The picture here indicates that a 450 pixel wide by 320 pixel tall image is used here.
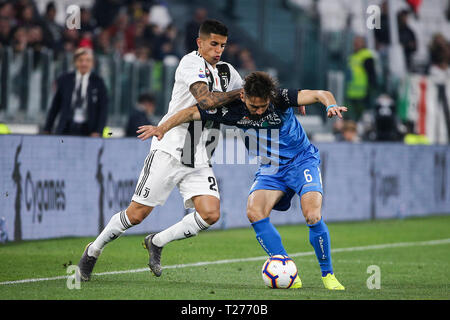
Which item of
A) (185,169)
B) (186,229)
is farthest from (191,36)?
(186,229)

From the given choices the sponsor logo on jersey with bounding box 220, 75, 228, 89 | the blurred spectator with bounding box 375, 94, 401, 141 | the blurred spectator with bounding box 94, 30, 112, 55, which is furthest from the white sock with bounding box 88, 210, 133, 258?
the blurred spectator with bounding box 375, 94, 401, 141

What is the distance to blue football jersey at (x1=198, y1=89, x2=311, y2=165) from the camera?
7.77 m

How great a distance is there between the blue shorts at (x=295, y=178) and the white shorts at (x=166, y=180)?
0.44 meters

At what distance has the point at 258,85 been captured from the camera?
7414 mm

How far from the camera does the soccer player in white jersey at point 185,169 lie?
8039 mm

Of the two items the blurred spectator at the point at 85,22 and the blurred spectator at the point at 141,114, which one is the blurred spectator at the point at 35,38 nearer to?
the blurred spectator at the point at 85,22

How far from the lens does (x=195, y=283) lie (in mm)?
7980

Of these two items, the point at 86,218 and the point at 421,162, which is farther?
the point at 421,162

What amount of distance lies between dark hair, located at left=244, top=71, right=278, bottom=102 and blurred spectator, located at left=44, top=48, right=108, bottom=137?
509cm

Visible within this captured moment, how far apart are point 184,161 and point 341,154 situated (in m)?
8.10

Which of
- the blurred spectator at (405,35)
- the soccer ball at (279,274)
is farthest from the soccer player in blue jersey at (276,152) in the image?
Answer: the blurred spectator at (405,35)

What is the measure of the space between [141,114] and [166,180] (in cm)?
632
